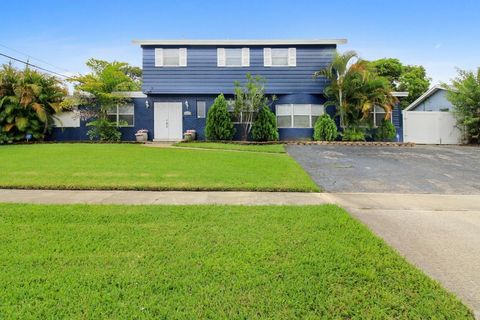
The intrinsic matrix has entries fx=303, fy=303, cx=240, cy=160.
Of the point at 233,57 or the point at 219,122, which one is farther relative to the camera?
the point at 233,57

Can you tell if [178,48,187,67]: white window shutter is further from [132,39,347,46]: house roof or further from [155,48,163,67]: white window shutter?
[155,48,163,67]: white window shutter

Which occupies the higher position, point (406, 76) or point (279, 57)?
point (406, 76)

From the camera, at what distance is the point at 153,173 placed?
25.2 feet

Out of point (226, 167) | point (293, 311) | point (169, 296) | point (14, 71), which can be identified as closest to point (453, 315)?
point (293, 311)

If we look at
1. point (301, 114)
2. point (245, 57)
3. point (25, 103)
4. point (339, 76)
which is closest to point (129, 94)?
point (25, 103)

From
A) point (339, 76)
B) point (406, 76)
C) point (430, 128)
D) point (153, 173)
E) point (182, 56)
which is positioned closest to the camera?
point (153, 173)

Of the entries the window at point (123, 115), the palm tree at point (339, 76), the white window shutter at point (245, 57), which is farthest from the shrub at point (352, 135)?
the window at point (123, 115)

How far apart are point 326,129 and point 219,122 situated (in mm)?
A: 5666

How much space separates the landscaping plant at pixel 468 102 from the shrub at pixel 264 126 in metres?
10.6

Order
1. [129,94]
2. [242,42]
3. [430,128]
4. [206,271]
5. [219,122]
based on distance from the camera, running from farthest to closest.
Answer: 1. [430,128]
2. [129,94]
3. [242,42]
4. [219,122]
5. [206,271]

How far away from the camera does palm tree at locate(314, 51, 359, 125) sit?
1578 cm

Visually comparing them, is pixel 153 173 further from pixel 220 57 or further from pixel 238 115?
pixel 220 57

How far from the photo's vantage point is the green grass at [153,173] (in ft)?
21.3

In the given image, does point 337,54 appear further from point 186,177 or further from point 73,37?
point 73,37
